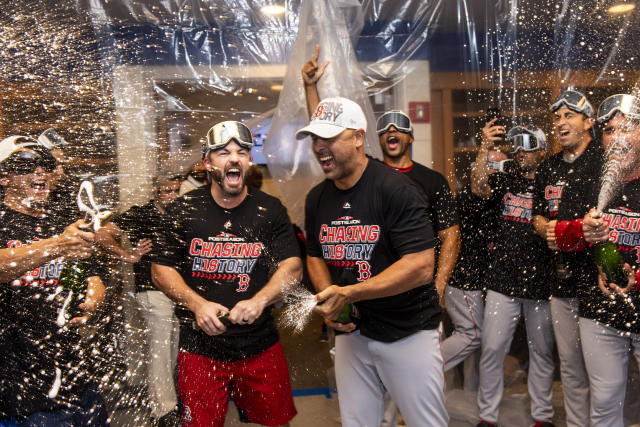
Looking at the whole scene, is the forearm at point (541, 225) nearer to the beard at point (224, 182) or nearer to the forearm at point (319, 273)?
the forearm at point (319, 273)

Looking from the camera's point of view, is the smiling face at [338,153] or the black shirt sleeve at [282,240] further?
the black shirt sleeve at [282,240]

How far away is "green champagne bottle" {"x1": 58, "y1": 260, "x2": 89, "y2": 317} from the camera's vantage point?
1.62 metres

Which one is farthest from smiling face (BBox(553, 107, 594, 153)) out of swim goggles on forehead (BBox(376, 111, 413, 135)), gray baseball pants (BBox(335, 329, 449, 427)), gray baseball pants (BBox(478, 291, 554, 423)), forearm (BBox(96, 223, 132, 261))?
forearm (BBox(96, 223, 132, 261))

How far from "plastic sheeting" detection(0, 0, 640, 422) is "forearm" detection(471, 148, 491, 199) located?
6.7 inches

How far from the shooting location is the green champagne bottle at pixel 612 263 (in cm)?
194

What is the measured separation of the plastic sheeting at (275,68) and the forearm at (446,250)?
1.48 ft

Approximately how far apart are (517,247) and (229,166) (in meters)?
1.46

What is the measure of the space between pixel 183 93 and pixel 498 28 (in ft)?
5.68

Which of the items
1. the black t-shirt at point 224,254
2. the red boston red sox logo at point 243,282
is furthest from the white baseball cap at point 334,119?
the red boston red sox logo at point 243,282

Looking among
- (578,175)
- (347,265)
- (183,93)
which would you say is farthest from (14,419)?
(578,175)

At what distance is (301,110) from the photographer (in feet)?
9.00

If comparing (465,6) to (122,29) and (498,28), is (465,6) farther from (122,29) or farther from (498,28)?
(122,29)

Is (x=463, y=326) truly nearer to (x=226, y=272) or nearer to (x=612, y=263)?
(x=612, y=263)

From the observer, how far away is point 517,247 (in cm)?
246
